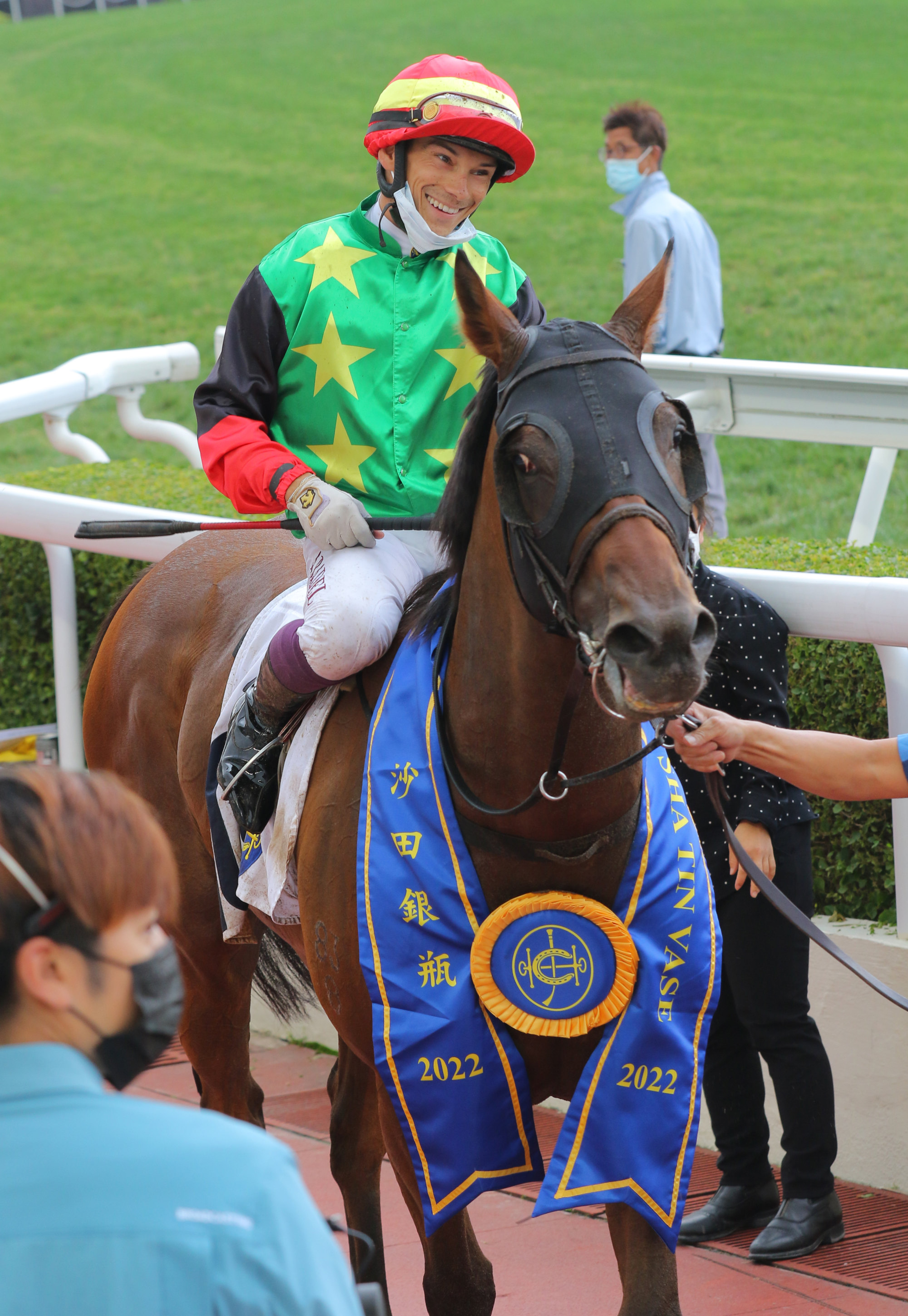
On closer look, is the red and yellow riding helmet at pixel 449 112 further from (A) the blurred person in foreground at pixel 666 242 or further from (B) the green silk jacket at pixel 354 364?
(A) the blurred person in foreground at pixel 666 242

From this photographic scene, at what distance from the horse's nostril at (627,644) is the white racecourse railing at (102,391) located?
3.62 metres

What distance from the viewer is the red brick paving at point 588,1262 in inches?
122

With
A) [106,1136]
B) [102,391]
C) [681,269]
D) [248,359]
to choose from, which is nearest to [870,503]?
[681,269]

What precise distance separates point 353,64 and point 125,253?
11040 millimetres

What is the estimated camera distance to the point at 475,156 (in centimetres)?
292

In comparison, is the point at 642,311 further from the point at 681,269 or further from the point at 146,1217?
A: the point at 681,269

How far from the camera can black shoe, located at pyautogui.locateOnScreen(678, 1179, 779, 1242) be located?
3.40 metres

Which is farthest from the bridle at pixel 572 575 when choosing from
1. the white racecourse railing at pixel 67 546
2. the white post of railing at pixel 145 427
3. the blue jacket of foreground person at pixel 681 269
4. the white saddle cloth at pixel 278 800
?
the blue jacket of foreground person at pixel 681 269

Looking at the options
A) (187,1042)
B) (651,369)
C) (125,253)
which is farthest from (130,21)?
(187,1042)

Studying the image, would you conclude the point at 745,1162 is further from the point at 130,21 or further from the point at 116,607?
the point at 130,21

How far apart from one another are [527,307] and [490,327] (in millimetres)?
686

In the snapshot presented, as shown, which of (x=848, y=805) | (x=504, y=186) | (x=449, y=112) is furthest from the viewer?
(x=504, y=186)

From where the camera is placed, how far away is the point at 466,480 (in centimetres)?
254

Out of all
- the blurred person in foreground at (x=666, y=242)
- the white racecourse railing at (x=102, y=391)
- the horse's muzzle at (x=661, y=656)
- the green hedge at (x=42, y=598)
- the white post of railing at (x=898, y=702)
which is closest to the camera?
the horse's muzzle at (x=661, y=656)
